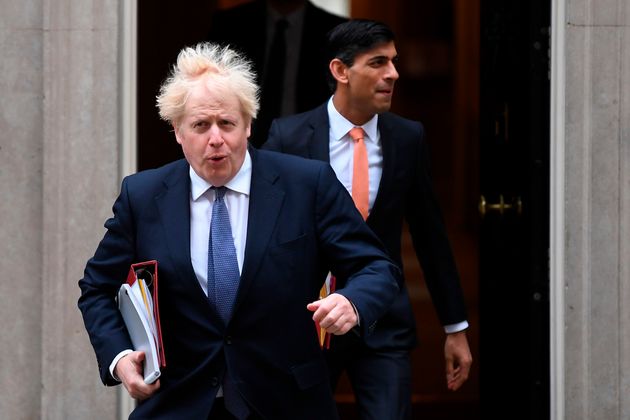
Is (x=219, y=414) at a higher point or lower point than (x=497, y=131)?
lower

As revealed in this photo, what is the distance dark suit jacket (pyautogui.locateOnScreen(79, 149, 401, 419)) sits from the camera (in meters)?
3.90

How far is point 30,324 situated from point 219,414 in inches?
92.2

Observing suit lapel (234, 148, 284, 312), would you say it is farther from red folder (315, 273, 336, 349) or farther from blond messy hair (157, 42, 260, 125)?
red folder (315, 273, 336, 349)

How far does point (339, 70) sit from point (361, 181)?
1.65 ft

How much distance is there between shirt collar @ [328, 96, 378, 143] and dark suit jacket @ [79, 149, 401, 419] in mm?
1278

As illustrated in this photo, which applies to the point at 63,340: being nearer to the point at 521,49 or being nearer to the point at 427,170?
the point at 427,170

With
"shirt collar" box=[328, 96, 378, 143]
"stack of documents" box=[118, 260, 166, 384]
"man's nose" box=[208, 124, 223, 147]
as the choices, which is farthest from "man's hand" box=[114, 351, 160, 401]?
"shirt collar" box=[328, 96, 378, 143]

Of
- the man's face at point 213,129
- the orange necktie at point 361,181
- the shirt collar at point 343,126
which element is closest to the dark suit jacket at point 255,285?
the man's face at point 213,129

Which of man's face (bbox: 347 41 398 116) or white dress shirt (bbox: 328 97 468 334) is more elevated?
man's face (bbox: 347 41 398 116)

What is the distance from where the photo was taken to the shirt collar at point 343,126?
17.5 ft

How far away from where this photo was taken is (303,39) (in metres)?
7.48

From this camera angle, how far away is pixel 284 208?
3986mm

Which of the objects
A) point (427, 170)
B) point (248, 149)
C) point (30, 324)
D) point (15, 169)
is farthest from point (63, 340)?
point (248, 149)

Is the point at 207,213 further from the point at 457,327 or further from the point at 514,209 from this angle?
the point at 514,209
